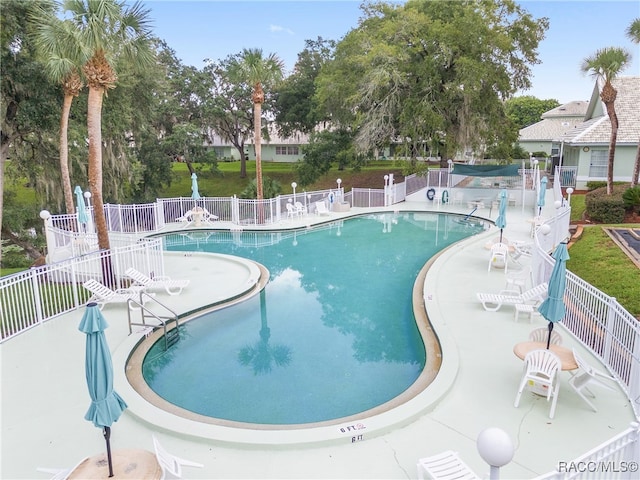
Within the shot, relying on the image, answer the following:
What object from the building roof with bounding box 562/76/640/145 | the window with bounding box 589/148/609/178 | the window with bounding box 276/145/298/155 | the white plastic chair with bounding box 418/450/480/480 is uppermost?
the building roof with bounding box 562/76/640/145

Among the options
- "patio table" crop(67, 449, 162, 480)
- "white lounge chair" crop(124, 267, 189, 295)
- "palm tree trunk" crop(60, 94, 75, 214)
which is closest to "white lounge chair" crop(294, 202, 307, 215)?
"palm tree trunk" crop(60, 94, 75, 214)

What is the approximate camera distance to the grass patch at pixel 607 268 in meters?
9.35

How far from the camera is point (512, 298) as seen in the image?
8.80 meters

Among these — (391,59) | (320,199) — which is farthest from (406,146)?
(320,199)

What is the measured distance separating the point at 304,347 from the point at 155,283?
13.6 ft

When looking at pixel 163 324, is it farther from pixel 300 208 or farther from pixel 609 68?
pixel 609 68

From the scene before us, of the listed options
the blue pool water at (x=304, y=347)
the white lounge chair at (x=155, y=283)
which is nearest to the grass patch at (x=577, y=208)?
the blue pool water at (x=304, y=347)

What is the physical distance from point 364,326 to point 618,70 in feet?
57.4

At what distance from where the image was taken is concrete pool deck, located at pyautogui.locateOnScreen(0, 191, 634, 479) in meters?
4.75

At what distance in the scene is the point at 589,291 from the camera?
666cm

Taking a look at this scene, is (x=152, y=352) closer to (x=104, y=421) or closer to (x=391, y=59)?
(x=104, y=421)

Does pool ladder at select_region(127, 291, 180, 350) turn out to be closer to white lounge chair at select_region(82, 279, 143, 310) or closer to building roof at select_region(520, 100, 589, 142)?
white lounge chair at select_region(82, 279, 143, 310)

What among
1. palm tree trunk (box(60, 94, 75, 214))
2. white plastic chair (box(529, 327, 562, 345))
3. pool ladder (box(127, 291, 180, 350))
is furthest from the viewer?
palm tree trunk (box(60, 94, 75, 214))

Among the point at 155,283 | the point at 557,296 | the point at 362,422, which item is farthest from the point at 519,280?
the point at 155,283
